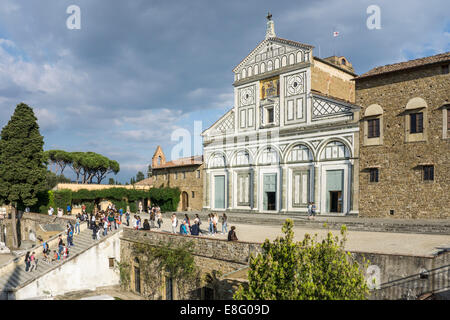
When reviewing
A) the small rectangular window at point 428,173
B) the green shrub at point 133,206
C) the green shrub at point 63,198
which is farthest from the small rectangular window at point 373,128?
the green shrub at point 63,198

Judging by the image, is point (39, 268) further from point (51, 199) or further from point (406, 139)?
point (406, 139)

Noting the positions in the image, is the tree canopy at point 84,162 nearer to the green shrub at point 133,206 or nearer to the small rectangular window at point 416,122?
the green shrub at point 133,206

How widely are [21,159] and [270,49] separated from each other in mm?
26039

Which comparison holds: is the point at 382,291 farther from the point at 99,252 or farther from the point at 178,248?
the point at 99,252

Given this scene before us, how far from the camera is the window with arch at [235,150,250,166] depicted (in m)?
32.6

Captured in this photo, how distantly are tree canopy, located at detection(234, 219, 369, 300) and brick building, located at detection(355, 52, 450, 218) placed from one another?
52.2 feet

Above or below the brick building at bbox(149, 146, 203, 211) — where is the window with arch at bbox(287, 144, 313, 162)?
above

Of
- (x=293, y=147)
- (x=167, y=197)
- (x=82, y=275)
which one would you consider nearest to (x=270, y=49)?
(x=293, y=147)

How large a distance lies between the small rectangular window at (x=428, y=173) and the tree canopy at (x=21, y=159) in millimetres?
33975

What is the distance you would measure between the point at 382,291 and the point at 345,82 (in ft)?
80.9

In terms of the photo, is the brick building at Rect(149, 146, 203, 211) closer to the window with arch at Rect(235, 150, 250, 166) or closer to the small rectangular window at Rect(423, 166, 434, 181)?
the window with arch at Rect(235, 150, 250, 166)

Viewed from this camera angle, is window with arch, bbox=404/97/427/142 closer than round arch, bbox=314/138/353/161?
Yes

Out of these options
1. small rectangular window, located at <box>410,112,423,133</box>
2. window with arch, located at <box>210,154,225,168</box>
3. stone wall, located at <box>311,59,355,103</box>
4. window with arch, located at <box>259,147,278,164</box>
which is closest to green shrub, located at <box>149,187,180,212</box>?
window with arch, located at <box>210,154,225,168</box>

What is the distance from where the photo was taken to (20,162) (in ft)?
114
